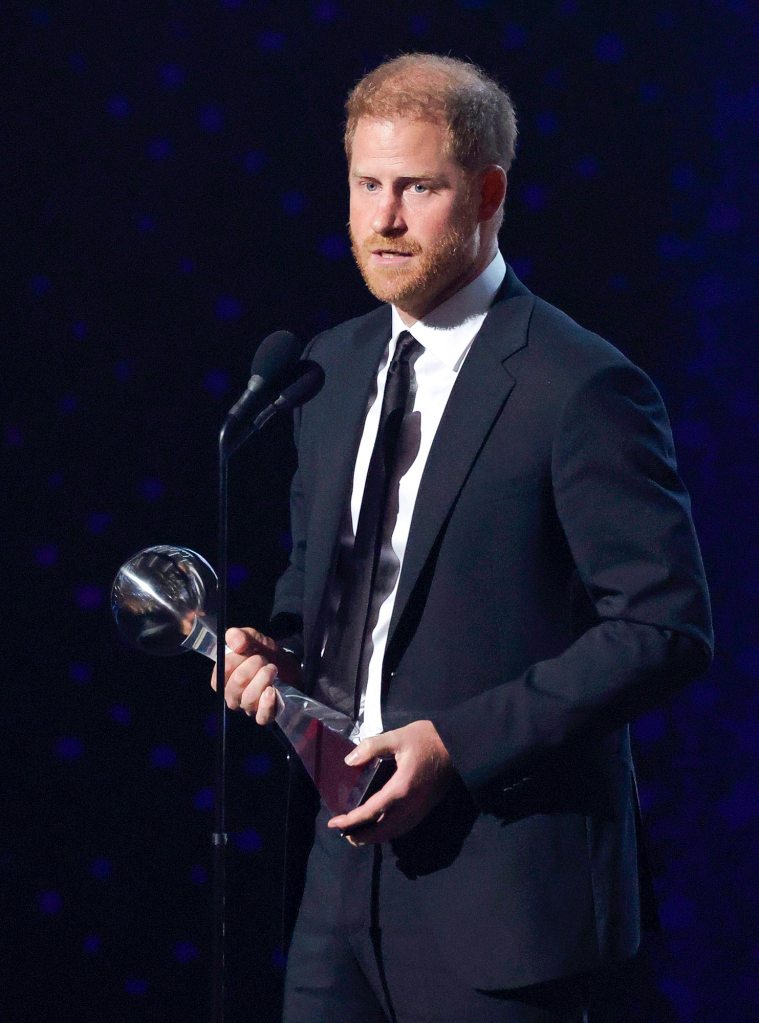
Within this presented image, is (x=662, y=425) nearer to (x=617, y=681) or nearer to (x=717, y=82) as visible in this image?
(x=617, y=681)

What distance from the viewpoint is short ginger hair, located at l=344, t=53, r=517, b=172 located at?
1552 mm

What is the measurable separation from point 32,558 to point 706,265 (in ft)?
4.22

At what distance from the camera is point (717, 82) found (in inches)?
83.0

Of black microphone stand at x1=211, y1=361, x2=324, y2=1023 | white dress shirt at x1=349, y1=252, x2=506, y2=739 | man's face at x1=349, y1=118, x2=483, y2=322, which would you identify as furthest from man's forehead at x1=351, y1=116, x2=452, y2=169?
black microphone stand at x1=211, y1=361, x2=324, y2=1023

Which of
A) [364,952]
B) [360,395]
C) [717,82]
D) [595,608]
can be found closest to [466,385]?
[360,395]

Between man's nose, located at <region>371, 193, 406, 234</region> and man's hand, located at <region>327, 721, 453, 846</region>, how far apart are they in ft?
1.98

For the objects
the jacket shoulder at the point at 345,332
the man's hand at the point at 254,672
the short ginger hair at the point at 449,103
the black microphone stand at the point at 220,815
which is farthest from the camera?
the jacket shoulder at the point at 345,332

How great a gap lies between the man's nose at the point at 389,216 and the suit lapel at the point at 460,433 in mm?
170

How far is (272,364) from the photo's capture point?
1.44 meters

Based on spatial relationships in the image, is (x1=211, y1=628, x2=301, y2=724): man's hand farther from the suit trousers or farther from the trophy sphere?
the suit trousers

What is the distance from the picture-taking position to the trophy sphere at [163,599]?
149cm

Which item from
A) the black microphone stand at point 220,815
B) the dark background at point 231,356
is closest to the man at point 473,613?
the black microphone stand at point 220,815

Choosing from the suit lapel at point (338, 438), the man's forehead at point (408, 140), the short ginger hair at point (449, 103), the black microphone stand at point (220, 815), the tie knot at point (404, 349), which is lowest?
the black microphone stand at point (220, 815)

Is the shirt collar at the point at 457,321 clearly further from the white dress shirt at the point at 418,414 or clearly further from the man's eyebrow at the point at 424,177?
the man's eyebrow at the point at 424,177
